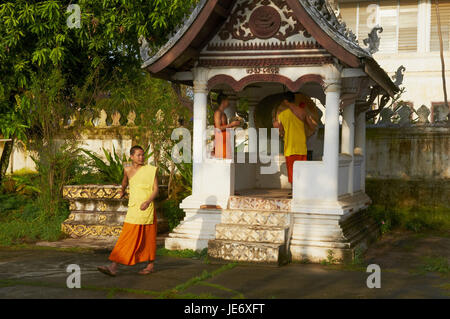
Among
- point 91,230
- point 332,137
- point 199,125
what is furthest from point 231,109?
point 91,230

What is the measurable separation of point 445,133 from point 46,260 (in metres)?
8.49

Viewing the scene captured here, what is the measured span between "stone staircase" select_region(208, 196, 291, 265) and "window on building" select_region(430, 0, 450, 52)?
1440cm

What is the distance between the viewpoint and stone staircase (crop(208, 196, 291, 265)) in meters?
9.19

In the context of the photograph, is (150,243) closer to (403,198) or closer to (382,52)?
(403,198)

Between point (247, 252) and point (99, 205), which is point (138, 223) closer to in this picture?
point (247, 252)

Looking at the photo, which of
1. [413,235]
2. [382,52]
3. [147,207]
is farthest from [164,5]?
[382,52]

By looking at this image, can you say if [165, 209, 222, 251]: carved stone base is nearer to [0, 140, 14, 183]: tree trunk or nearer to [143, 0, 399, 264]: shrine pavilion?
[143, 0, 399, 264]: shrine pavilion

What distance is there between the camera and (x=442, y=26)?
858 inches

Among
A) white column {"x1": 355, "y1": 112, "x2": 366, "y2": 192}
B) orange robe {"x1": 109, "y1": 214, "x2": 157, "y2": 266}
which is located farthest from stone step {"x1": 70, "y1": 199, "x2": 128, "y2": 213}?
white column {"x1": 355, "y1": 112, "x2": 366, "y2": 192}

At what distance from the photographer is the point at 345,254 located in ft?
30.5

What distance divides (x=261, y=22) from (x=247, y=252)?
3911mm

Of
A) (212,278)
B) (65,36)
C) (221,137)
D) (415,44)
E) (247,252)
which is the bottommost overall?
(212,278)

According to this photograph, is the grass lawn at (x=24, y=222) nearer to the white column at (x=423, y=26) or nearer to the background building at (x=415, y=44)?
the background building at (x=415, y=44)

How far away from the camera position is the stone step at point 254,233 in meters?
9.45
